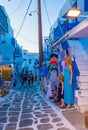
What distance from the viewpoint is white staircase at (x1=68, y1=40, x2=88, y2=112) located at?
9656 mm

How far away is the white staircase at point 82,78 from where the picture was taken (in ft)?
31.7

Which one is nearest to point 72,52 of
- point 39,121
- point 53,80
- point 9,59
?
point 53,80

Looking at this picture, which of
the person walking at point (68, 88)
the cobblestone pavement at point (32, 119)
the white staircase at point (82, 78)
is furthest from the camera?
the person walking at point (68, 88)

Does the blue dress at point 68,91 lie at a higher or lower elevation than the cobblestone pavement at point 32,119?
higher

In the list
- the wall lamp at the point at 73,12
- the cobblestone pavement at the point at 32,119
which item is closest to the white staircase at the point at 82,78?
the cobblestone pavement at the point at 32,119

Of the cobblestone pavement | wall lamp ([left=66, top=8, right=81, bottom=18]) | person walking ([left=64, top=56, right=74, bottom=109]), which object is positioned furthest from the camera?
person walking ([left=64, top=56, right=74, bottom=109])

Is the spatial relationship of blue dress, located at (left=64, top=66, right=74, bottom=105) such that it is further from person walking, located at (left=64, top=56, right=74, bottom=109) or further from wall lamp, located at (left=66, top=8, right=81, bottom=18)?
wall lamp, located at (left=66, top=8, right=81, bottom=18)

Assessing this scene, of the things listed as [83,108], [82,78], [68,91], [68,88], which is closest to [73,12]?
[82,78]

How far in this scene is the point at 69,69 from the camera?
10320 mm

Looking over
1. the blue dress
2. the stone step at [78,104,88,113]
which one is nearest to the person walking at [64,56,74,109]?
the blue dress

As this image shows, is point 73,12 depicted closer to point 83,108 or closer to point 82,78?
point 82,78

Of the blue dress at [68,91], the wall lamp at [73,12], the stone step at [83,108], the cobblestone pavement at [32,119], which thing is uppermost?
the wall lamp at [73,12]

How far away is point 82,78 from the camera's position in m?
10.2

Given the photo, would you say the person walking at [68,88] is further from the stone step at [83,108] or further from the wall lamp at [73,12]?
the wall lamp at [73,12]
